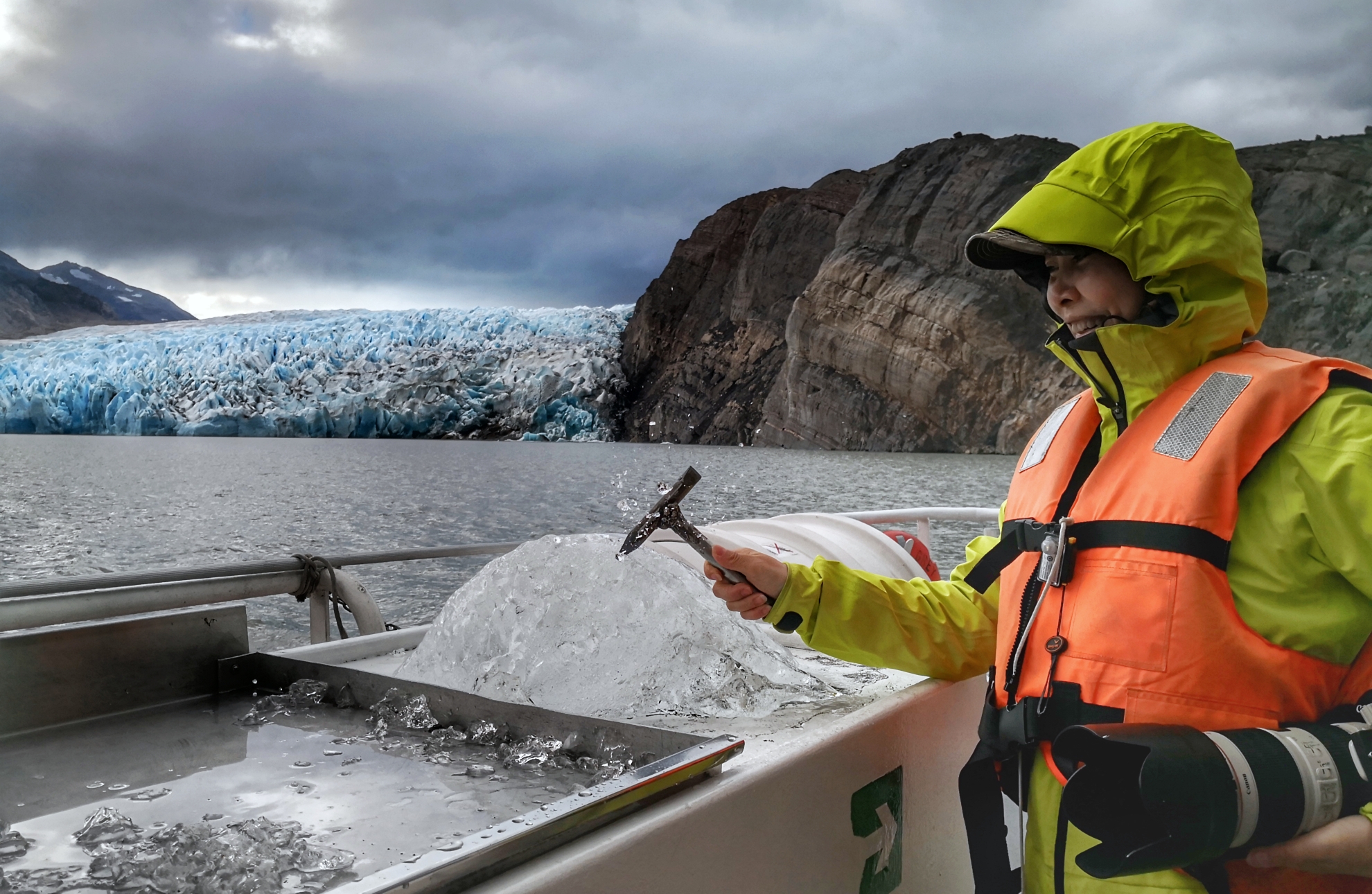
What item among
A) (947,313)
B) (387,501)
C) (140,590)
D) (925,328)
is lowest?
(387,501)

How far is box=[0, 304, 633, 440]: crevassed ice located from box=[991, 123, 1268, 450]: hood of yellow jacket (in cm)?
4579

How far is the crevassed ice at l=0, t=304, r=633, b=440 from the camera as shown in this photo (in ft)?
137

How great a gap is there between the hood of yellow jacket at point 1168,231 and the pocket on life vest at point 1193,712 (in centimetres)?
38

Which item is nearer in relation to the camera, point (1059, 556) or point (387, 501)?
point (1059, 556)

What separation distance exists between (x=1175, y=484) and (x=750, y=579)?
559mm

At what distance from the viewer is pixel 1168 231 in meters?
1.06

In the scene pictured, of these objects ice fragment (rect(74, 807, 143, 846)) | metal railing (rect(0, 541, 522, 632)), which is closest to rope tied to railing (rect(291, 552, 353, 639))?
metal railing (rect(0, 541, 522, 632))

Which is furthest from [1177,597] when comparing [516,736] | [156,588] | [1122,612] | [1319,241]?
[1319,241]

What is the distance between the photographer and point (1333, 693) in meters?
0.97

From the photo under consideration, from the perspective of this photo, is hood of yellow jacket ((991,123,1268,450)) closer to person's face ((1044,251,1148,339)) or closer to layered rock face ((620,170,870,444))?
person's face ((1044,251,1148,339))

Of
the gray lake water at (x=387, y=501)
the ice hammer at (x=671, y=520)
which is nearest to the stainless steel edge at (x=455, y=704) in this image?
the ice hammer at (x=671, y=520)

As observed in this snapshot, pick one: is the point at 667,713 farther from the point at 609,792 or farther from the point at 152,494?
the point at 152,494

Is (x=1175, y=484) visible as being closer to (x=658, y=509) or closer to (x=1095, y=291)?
(x=1095, y=291)

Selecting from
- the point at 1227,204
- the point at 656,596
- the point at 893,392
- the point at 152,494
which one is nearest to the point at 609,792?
the point at 656,596
